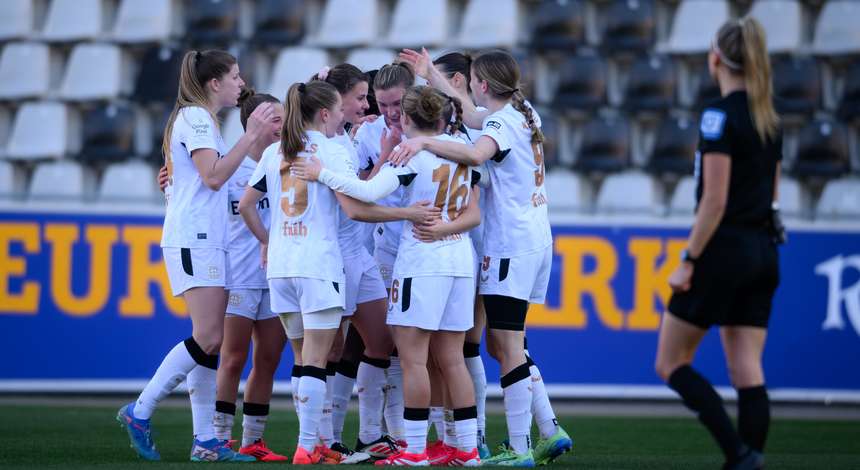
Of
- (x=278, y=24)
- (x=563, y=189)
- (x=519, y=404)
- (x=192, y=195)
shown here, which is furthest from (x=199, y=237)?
(x=278, y=24)

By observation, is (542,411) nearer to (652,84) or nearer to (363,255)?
(363,255)

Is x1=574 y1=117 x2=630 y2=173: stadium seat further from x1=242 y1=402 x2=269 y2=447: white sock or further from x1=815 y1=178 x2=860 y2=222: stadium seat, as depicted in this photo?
x1=242 y1=402 x2=269 y2=447: white sock

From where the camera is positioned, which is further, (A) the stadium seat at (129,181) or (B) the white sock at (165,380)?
(A) the stadium seat at (129,181)

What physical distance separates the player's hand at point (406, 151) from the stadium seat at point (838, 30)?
734 centimetres

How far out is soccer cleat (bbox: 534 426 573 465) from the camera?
595 centimetres

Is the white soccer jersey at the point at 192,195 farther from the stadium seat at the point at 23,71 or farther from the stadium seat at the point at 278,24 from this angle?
the stadium seat at the point at 23,71

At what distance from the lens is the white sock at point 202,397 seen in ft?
19.8

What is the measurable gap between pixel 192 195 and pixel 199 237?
215 millimetres

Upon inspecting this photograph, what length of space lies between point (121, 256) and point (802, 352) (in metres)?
5.29

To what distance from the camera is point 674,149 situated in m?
11.4

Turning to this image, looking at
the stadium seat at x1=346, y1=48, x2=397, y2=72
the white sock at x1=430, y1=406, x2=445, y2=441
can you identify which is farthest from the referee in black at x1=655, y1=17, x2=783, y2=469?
the stadium seat at x1=346, y1=48, x2=397, y2=72

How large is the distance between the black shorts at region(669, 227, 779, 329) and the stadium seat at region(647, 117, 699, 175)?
22.1 ft

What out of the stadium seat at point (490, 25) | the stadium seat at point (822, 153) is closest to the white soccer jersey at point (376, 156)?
the stadium seat at point (490, 25)

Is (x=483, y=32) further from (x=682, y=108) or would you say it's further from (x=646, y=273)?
(x=646, y=273)
